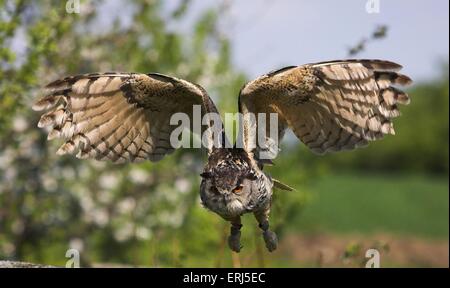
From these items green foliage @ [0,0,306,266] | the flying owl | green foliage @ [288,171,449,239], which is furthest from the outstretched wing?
green foliage @ [288,171,449,239]

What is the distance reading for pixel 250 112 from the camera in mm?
5234

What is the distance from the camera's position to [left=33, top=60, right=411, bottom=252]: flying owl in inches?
191

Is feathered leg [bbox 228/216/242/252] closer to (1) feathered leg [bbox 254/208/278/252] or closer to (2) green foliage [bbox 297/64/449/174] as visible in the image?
(1) feathered leg [bbox 254/208/278/252]

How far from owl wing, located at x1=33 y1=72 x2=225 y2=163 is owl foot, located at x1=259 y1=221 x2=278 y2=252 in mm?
707

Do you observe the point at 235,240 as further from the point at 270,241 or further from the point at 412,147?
the point at 412,147

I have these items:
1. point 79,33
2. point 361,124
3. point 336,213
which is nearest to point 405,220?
point 336,213

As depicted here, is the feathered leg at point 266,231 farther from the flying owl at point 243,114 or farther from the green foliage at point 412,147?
the green foliage at point 412,147

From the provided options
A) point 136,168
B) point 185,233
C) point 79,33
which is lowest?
point 185,233

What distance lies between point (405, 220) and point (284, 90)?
93.0 ft

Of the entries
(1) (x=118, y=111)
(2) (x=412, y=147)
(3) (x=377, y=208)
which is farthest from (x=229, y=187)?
(2) (x=412, y=147)

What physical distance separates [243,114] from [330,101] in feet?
1.92

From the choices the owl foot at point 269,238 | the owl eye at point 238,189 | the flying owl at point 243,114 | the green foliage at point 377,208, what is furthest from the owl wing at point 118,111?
the green foliage at point 377,208

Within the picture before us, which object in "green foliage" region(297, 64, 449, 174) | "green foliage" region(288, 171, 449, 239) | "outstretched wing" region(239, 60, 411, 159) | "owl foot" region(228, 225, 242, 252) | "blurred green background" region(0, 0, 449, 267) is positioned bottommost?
"owl foot" region(228, 225, 242, 252)

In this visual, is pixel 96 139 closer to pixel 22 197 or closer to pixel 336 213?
pixel 22 197
